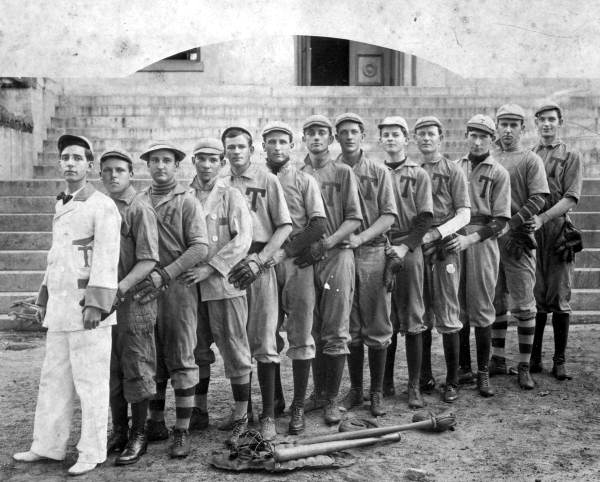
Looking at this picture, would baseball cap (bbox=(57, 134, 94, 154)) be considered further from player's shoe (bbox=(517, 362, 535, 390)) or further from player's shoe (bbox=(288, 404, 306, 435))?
player's shoe (bbox=(517, 362, 535, 390))

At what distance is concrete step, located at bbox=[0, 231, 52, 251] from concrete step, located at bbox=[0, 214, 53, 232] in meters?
0.29

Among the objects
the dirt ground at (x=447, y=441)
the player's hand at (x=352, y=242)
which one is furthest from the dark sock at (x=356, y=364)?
the player's hand at (x=352, y=242)

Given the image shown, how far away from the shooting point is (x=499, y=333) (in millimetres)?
6895

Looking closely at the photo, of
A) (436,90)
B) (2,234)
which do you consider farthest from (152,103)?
(436,90)

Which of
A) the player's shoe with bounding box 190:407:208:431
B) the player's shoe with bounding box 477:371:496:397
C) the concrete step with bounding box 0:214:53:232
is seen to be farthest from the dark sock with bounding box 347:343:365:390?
the concrete step with bounding box 0:214:53:232

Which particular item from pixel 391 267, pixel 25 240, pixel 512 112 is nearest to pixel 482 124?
pixel 512 112

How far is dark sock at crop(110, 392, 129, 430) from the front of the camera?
4980 millimetres

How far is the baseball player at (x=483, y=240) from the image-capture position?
6.37 metres

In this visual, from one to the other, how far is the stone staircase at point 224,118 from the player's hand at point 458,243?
4.18m

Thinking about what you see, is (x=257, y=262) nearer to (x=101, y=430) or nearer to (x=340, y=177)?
(x=340, y=177)

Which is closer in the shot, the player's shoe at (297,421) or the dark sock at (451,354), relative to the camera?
the player's shoe at (297,421)

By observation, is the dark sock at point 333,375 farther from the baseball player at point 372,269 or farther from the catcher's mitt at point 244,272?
the catcher's mitt at point 244,272

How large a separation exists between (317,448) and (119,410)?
1297 mm

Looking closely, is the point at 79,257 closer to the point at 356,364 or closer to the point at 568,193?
the point at 356,364
